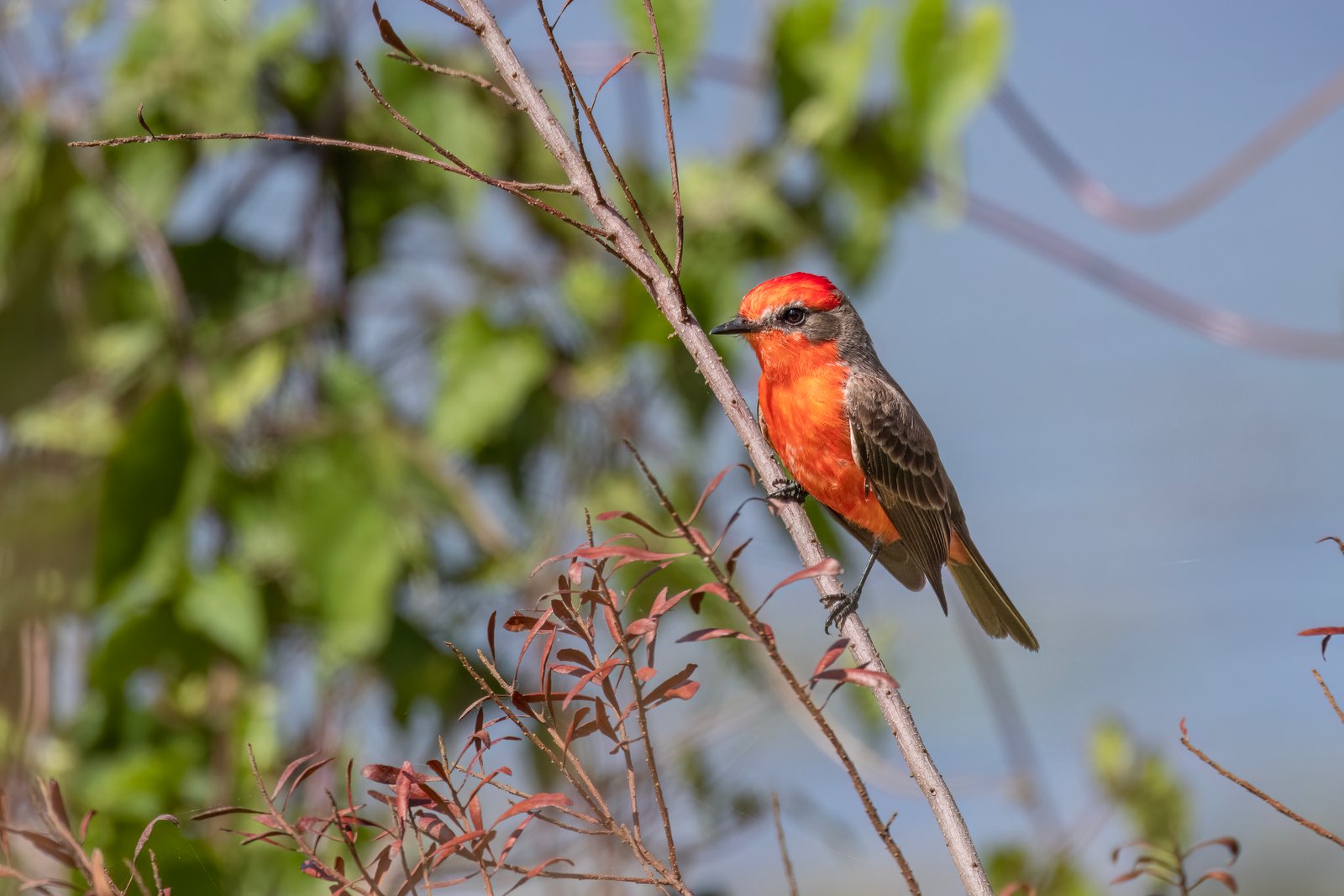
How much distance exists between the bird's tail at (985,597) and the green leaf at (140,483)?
6.16ft

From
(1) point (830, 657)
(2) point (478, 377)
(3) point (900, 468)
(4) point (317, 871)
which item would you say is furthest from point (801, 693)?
(2) point (478, 377)

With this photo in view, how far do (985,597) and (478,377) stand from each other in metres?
1.37

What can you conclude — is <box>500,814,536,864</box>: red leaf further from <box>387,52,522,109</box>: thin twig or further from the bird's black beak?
the bird's black beak

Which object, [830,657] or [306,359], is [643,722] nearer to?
[830,657]

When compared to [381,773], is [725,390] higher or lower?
higher

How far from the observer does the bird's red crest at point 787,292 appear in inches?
118

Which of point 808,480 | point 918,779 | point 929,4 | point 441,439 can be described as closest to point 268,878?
point 441,439

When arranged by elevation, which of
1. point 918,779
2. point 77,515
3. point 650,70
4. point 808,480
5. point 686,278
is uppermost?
point 650,70

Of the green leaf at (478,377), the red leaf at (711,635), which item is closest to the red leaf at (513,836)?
the red leaf at (711,635)

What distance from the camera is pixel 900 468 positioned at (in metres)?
3.11

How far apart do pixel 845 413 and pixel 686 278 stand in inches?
23.3

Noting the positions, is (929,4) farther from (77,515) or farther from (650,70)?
(77,515)

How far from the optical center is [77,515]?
3.13 m

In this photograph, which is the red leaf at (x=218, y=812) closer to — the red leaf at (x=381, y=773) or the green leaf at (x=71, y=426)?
the red leaf at (x=381, y=773)
